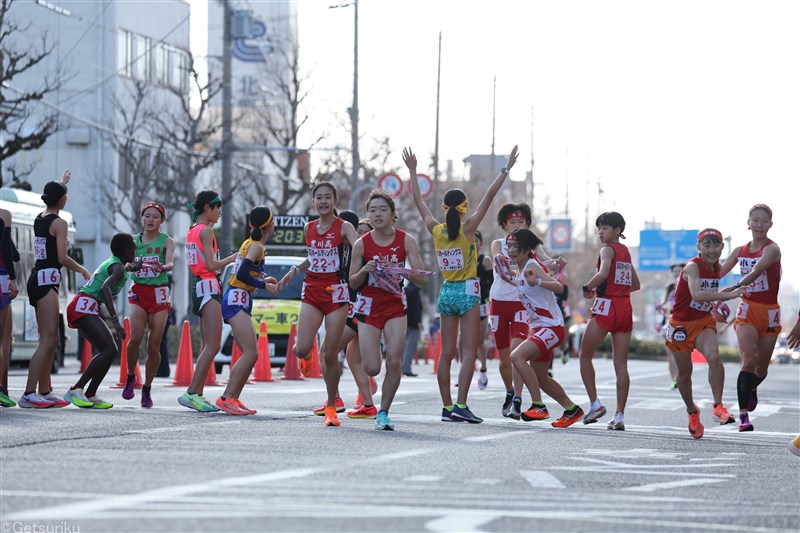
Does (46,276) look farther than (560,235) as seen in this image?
No

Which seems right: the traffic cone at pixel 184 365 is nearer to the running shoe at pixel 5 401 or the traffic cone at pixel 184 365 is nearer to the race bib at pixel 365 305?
the running shoe at pixel 5 401

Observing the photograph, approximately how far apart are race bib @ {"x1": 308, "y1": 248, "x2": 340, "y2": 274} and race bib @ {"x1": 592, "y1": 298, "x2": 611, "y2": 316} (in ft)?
8.24

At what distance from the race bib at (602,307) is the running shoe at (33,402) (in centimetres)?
493

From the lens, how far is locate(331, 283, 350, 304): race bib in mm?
12391

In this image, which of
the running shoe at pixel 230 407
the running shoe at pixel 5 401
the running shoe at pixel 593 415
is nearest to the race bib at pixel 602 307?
the running shoe at pixel 593 415

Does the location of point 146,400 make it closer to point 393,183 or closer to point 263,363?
point 263,363

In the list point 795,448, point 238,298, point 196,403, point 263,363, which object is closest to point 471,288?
point 238,298

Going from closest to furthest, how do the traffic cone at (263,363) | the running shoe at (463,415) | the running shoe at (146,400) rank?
the running shoe at (463,415) < the running shoe at (146,400) < the traffic cone at (263,363)

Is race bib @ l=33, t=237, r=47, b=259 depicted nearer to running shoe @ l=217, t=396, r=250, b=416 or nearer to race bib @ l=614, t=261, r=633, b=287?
running shoe @ l=217, t=396, r=250, b=416

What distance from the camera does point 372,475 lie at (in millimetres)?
8281

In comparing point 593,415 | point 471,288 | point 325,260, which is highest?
point 325,260

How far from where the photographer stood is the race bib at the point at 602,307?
1346 centimetres

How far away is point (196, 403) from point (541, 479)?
5640 mm

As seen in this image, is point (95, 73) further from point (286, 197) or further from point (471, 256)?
point (471, 256)
